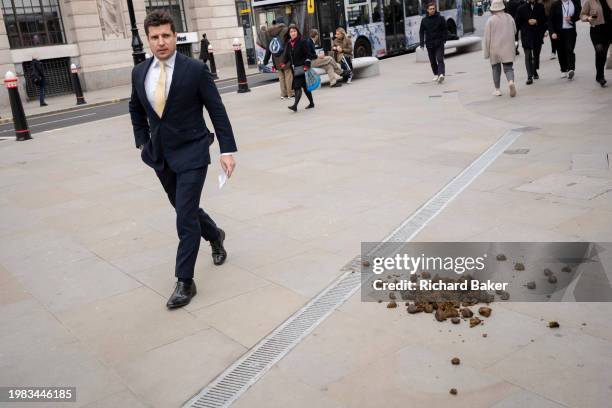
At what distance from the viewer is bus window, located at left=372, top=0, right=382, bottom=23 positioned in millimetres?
21812

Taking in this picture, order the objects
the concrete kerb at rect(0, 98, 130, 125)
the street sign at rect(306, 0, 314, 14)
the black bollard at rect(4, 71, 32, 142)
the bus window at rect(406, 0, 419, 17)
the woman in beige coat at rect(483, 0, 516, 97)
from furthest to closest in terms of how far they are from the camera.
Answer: the bus window at rect(406, 0, 419, 17) < the street sign at rect(306, 0, 314, 14) < the concrete kerb at rect(0, 98, 130, 125) < the black bollard at rect(4, 71, 32, 142) < the woman in beige coat at rect(483, 0, 516, 97)

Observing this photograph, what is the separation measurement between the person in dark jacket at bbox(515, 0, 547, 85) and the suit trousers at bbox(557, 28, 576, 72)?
0.43 metres

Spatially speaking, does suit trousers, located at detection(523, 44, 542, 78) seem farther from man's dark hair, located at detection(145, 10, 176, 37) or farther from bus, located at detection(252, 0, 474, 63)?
man's dark hair, located at detection(145, 10, 176, 37)

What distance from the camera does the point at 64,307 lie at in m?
4.55

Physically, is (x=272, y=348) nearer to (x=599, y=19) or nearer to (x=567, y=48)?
→ (x=599, y=19)

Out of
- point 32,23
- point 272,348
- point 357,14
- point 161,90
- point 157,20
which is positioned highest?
point 32,23

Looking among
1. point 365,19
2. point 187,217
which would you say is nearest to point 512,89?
point 187,217

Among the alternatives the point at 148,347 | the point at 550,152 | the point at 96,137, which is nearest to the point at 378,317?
the point at 148,347

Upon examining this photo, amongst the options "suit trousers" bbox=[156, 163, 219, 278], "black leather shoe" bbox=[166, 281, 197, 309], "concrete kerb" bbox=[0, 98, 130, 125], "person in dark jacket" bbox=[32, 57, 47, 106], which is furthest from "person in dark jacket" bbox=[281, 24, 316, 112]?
"person in dark jacket" bbox=[32, 57, 47, 106]

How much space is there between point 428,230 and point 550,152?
3002 mm

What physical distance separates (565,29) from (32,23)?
20.1m

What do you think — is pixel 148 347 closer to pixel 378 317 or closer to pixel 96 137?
pixel 378 317

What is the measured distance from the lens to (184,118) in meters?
4.35

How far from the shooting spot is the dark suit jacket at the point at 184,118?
428 centimetres
